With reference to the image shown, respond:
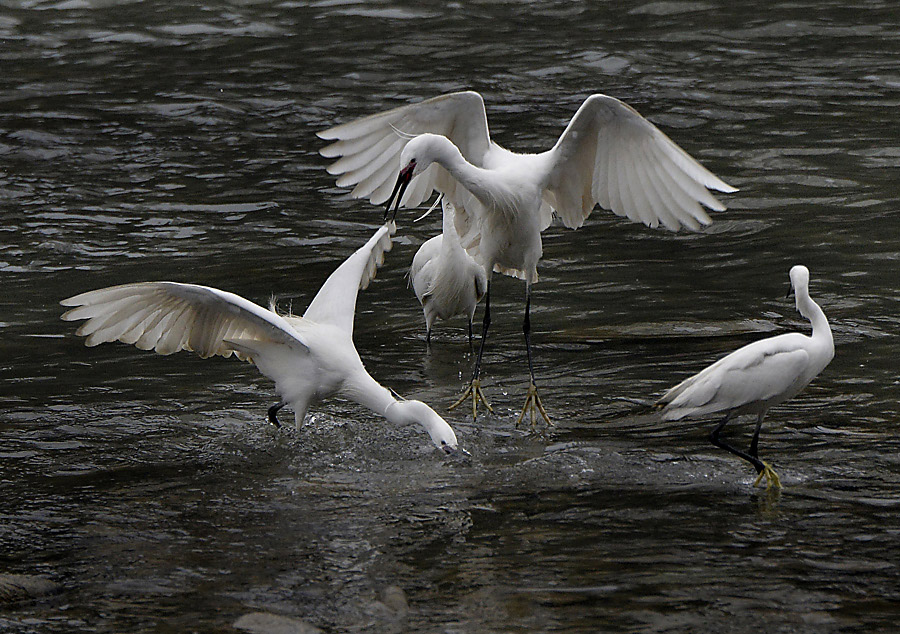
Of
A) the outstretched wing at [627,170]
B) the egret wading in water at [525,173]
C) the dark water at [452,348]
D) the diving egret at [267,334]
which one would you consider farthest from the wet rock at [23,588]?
the outstretched wing at [627,170]

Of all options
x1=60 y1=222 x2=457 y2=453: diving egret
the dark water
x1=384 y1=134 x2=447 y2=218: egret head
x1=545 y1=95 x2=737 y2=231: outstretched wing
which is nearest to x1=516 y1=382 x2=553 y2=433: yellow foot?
the dark water

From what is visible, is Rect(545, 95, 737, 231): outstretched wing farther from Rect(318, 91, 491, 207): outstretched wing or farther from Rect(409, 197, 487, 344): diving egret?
Rect(409, 197, 487, 344): diving egret

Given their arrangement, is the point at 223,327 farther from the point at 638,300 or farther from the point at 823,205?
the point at 823,205

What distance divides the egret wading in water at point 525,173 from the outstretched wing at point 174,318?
1261 mm

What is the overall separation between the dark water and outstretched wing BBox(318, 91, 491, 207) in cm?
129

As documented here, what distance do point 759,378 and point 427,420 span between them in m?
1.59

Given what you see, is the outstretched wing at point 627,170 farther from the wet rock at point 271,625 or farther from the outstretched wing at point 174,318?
the wet rock at point 271,625

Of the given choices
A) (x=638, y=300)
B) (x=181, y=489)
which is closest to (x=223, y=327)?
(x=181, y=489)

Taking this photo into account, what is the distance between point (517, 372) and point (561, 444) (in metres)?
1.44

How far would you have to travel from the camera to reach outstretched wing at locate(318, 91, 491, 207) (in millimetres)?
7543

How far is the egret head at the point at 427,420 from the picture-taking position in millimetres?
6258

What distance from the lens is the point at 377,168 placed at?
7793 mm

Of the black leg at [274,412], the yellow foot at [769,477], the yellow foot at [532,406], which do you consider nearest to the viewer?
the yellow foot at [769,477]

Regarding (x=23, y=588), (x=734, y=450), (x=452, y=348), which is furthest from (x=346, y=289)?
(x=23, y=588)
